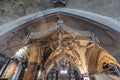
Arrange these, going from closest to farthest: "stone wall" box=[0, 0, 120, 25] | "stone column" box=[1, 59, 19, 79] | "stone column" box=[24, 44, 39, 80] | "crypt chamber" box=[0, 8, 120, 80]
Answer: "crypt chamber" box=[0, 8, 120, 80] → "stone wall" box=[0, 0, 120, 25] → "stone column" box=[1, 59, 19, 79] → "stone column" box=[24, 44, 39, 80]

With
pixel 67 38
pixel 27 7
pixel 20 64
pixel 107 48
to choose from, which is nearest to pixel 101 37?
pixel 107 48

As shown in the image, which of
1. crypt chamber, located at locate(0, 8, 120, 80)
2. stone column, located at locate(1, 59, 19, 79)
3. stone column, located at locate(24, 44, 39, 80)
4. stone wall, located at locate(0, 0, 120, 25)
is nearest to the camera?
crypt chamber, located at locate(0, 8, 120, 80)

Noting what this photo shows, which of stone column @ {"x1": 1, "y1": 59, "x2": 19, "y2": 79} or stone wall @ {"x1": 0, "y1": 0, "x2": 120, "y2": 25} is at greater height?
stone wall @ {"x1": 0, "y1": 0, "x2": 120, "y2": 25}

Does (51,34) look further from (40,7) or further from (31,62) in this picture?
(31,62)

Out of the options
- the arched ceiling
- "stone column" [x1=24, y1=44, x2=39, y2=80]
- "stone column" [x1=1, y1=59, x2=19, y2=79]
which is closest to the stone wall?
the arched ceiling

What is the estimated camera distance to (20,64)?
6.09 meters

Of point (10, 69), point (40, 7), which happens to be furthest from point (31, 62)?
point (40, 7)

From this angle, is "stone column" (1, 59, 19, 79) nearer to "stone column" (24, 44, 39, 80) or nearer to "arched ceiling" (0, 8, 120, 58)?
"stone column" (24, 44, 39, 80)

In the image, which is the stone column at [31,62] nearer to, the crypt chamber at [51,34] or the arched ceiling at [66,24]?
the crypt chamber at [51,34]

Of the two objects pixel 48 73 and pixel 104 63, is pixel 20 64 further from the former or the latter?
pixel 104 63

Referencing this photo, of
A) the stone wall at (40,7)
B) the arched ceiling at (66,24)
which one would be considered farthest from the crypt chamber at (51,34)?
the stone wall at (40,7)

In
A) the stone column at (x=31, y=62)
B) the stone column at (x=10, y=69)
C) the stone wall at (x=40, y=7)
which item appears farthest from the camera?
the stone column at (x=31, y=62)

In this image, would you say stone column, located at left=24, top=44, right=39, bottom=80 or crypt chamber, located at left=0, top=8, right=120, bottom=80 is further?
stone column, located at left=24, top=44, right=39, bottom=80

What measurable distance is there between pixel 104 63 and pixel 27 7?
16.0 feet
